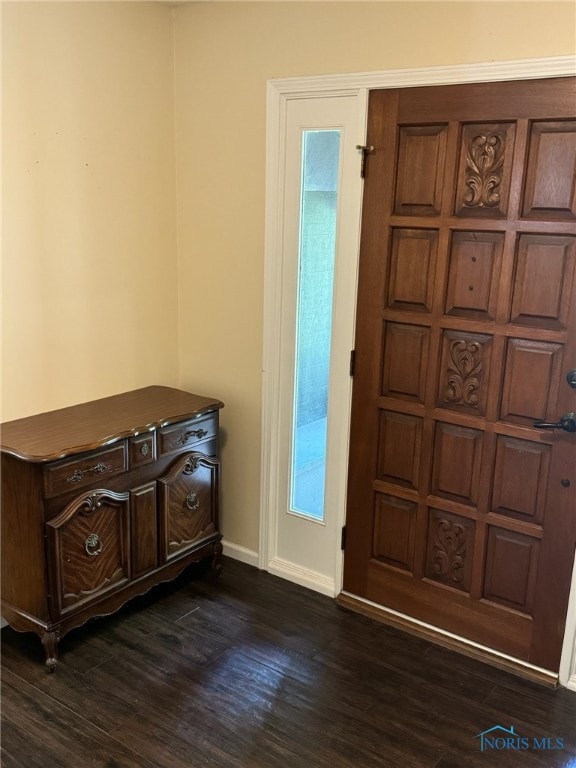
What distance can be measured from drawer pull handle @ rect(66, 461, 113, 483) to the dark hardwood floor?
2.26 feet

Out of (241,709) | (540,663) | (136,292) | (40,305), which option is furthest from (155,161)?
(540,663)

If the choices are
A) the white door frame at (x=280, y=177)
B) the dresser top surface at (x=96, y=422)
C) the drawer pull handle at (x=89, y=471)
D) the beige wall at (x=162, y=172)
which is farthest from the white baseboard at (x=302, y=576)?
the drawer pull handle at (x=89, y=471)

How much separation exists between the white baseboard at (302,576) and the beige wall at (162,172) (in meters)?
0.14

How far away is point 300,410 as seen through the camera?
2980 mm

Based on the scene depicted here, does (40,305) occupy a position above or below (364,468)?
above

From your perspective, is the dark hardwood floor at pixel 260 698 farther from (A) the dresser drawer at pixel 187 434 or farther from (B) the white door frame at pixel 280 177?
(A) the dresser drawer at pixel 187 434

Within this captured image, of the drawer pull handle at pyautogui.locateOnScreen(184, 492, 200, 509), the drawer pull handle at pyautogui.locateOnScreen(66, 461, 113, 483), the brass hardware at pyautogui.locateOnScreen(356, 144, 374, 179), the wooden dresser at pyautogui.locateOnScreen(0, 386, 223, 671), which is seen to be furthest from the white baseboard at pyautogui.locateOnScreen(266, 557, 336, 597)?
the brass hardware at pyautogui.locateOnScreen(356, 144, 374, 179)

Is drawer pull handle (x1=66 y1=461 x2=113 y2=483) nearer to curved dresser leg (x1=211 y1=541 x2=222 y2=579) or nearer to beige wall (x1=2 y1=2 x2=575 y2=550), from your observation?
beige wall (x1=2 y1=2 x2=575 y2=550)

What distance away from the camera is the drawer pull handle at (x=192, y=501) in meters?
2.90

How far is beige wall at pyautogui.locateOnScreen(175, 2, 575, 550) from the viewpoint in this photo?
2271mm

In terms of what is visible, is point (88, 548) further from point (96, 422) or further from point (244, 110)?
point (244, 110)

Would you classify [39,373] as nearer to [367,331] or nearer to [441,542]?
[367,331]

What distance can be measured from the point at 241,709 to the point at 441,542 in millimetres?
970

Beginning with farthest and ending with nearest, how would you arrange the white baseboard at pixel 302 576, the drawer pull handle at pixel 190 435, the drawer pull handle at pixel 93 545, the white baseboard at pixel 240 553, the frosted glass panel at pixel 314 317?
the white baseboard at pixel 240 553 → the white baseboard at pixel 302 576 → the drawer pull handle at pixel 190 435 → the frosted glass panel at pixel 314 317 → the drawer pull handle at pixel 93 545
